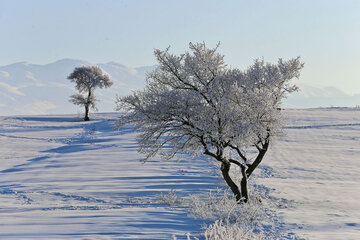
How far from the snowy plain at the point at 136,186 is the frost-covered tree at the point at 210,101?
214 cm

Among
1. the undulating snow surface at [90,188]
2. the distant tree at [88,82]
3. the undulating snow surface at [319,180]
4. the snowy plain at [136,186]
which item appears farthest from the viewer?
the distant tree at [88,82]

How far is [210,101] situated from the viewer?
483 inches

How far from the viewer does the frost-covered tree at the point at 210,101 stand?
38.4 ft

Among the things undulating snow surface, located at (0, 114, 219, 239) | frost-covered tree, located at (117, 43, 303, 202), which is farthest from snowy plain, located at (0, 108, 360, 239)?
frost-covered tree, located at (117, 43, 303, 202)

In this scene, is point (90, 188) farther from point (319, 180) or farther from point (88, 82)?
point (88, 82)

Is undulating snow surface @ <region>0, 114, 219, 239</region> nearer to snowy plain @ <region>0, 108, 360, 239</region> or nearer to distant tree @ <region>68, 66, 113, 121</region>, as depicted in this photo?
snowy plain @ <region>0, 108, 360, 239</region>

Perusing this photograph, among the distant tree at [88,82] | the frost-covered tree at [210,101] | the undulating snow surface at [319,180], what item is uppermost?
the distant tree at [88,82]

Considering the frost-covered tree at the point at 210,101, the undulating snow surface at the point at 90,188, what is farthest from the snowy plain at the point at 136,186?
the frost-covered tree at the point at 210,101

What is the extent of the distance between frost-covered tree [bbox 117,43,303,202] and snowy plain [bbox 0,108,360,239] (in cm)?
214

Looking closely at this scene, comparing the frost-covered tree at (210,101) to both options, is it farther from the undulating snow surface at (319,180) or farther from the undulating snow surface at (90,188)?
the undulating snow surface at (90,188)

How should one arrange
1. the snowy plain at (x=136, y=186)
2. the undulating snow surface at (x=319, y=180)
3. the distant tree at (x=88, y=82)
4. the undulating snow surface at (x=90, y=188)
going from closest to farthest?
1. the undulating snow surface at (x=90, y=188)
2. the snowy plain at (x=136, y=186)
3. the undulating snow surface at (x=319, y=180)
4. the distant tree at (x=88, y=82)

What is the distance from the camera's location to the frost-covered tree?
11.7m

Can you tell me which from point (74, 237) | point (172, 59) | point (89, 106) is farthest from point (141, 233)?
point (89, 106)

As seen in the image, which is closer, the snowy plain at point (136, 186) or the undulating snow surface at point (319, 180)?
the snowy plain at point (136, 186)
